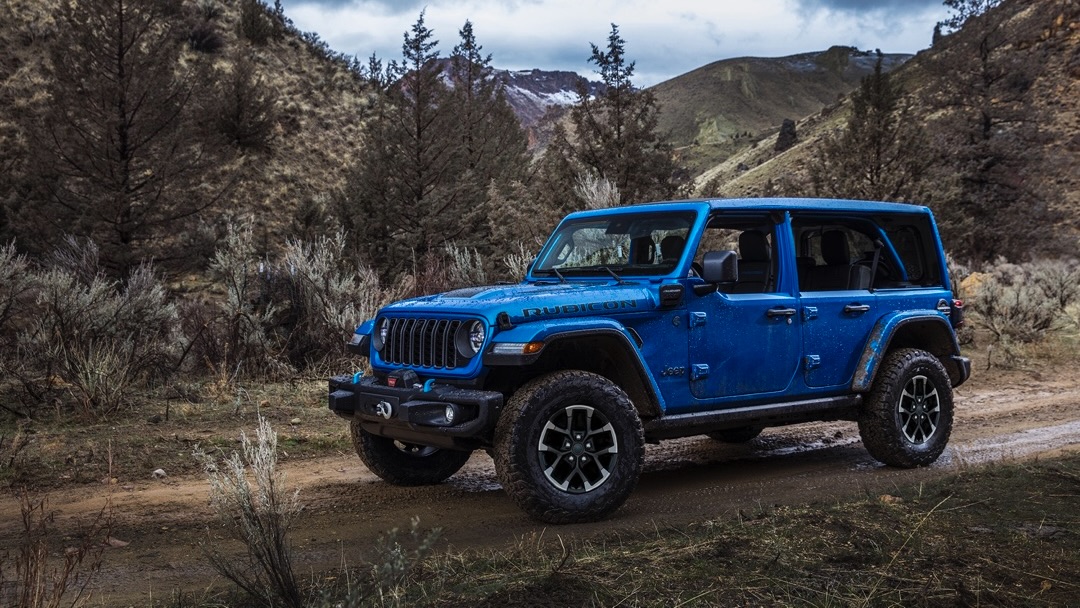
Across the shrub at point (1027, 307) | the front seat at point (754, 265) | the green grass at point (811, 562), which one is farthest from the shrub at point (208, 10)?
the green grass at point (811, 562)

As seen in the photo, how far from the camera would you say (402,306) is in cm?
564

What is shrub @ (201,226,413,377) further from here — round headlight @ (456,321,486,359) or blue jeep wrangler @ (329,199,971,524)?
round headlight @ (456,321,486,359)

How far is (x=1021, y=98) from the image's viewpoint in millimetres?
36562

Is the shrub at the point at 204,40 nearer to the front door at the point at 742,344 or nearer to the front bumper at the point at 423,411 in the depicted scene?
the front bumper at the point at 423,411

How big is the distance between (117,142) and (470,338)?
1809cm

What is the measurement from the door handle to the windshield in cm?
78

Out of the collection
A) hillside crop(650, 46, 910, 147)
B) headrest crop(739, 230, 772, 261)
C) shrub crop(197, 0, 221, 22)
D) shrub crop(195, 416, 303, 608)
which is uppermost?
hillside crop(650, 46, 910, 147)

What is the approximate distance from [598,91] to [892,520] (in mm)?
17901

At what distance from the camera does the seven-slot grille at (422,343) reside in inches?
205

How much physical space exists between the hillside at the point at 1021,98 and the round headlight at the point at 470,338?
1626 cm

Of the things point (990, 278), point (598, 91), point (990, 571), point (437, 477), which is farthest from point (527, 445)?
point (598, 91)

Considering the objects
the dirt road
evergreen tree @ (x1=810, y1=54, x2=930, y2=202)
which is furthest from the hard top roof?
evergreen tree @ (x1=810, y1=54, x2=930, y2=202)

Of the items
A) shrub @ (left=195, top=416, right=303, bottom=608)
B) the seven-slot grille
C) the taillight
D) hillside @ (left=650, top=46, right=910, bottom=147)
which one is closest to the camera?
shrub @ (left=195, top=416, right=303, bottom=608)

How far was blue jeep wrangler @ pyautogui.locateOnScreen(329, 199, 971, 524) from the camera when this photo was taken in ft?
16.4
